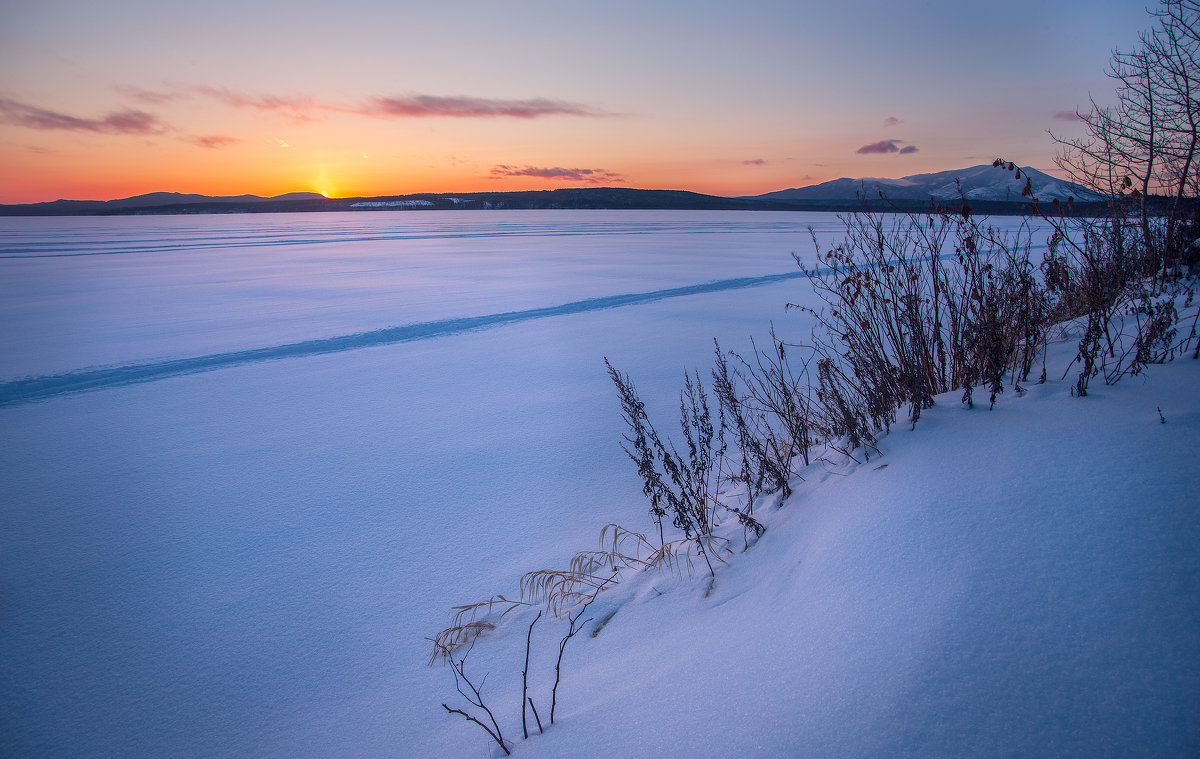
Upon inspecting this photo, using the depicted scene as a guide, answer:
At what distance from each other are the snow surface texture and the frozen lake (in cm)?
2

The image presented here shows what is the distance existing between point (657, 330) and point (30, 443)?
21.2ft

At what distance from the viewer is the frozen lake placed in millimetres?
2037

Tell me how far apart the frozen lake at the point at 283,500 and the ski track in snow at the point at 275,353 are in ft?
0.16

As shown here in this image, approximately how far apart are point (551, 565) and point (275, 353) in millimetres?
5453

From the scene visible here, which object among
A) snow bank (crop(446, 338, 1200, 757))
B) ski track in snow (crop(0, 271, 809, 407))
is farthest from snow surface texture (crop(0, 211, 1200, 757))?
ski track in snow (crop(0, 271, 809, 407))

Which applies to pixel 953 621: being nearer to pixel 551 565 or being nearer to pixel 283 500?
pixel 551 565

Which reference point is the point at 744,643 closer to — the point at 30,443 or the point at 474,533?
the point at 474,533

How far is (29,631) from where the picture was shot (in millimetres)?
2359

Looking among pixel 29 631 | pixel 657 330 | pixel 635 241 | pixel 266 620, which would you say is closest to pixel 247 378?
pixel 29 631

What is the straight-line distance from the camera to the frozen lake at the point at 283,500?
2.04 m

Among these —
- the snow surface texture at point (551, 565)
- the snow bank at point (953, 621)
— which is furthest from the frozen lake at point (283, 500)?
the snow bank at point (953, 621)

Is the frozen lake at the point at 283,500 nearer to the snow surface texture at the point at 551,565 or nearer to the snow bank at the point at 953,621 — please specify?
the snow surface texture at the point at 551,565

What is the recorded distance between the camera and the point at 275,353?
6551 millimetres

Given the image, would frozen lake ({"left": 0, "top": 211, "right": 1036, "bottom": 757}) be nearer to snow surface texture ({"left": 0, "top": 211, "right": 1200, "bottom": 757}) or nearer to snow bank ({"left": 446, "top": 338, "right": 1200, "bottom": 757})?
snow surface texture ({"left": 0, "top": 211, "right": 1200, "bottom": 757})
